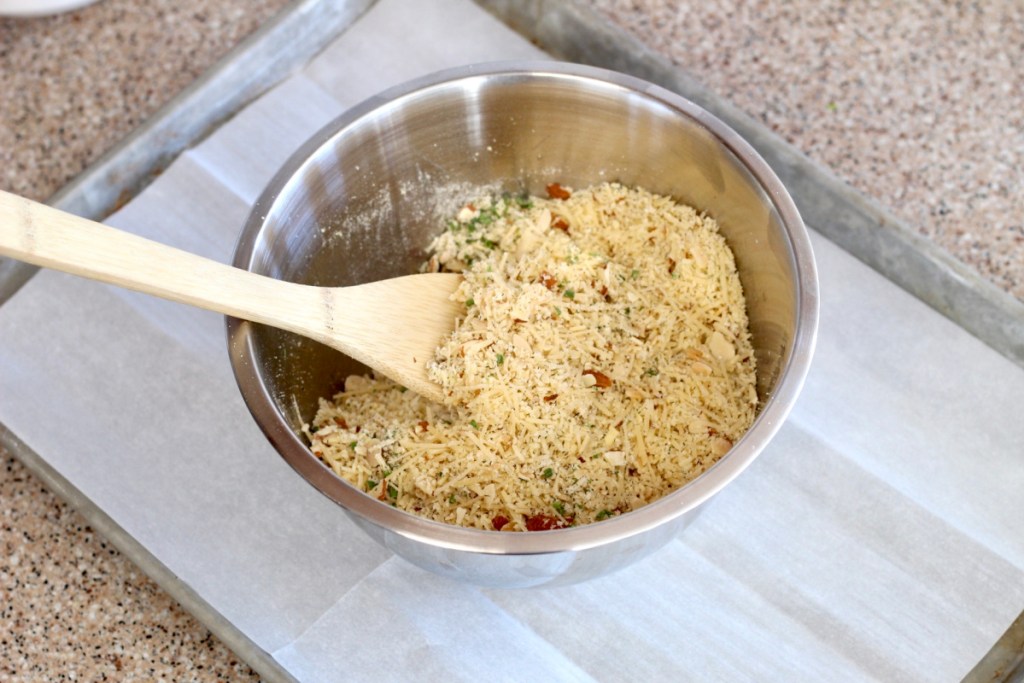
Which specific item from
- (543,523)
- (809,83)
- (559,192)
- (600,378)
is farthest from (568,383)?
(809,83)

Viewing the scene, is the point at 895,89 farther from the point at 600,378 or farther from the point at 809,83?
the point at 600,378

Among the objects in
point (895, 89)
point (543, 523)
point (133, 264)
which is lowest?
point (543, 523)

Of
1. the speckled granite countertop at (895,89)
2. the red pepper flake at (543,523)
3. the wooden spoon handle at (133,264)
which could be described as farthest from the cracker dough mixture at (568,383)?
the speckled granite countertop at (895,89)

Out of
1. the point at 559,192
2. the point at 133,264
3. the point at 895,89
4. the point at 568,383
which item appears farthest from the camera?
the point at 895,89

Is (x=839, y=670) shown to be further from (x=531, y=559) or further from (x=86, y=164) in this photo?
(x=86, y=164)

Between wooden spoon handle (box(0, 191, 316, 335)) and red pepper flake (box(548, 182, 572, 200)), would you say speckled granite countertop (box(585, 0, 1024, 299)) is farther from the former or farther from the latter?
wooden spoon handle (box(0, 191, 316, 335))

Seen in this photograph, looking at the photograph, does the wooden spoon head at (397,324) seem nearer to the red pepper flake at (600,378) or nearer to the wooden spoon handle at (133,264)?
the wooden spoon handle at (133,264)
